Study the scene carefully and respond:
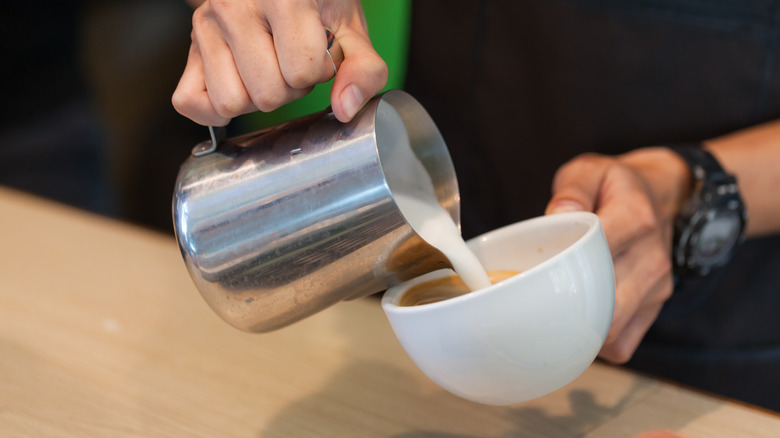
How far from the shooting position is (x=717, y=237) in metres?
0.73

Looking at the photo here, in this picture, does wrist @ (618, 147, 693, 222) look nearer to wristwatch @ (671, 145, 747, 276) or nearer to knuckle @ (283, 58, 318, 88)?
wristwatch @ (671, 145, 747, 276)

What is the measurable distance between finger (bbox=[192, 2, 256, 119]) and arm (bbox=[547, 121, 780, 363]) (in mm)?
286

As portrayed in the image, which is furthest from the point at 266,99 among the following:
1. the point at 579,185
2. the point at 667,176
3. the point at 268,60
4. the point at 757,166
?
the point at 757,166

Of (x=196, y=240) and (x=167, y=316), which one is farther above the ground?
(x=196, y=240)

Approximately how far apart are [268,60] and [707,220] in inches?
19.7

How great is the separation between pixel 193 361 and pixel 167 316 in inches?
3.8

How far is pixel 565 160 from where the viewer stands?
949mm

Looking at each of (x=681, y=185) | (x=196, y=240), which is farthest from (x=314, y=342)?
(x=681, y=185)

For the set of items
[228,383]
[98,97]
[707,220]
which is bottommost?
[98,97]

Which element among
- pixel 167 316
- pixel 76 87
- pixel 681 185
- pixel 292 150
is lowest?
pixel 76 87

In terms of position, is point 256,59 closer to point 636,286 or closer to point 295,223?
point 295,223

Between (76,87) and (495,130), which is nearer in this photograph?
(495,130)

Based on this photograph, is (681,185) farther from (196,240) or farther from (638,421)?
(196,240)

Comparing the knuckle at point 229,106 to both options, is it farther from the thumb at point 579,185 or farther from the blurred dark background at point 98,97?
the blurred dark background at point 98,97
